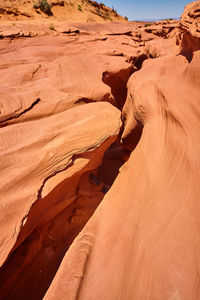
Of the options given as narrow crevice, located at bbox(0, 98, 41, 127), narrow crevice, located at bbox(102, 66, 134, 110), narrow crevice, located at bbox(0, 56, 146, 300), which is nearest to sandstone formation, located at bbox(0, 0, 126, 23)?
narrow crevice, located at bbox(102, 66, 134, 110)

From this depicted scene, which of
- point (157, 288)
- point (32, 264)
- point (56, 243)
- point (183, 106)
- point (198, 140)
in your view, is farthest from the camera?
point (56, 243)

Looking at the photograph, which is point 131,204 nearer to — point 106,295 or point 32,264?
point 106,295

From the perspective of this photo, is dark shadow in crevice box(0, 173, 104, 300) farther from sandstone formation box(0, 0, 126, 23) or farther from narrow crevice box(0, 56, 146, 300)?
sandstone formation box(0, 0, 126, 23)

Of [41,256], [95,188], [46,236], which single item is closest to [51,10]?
[95,188]

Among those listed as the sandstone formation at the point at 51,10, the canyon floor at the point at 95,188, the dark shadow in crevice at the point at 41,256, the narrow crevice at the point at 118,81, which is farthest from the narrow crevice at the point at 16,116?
the sandstone formation at the point at 51,10

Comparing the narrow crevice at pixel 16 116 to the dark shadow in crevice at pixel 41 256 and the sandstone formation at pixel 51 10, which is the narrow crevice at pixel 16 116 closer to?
the dark shadow in crevice at pixel 41 256

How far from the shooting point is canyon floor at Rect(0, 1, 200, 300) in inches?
43.6

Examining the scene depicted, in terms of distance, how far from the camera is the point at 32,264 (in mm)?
1863

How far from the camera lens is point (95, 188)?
8.79 ft

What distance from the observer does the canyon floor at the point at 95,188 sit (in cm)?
111

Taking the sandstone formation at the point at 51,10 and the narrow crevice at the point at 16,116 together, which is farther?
the sandstone formation at the point at 51,10

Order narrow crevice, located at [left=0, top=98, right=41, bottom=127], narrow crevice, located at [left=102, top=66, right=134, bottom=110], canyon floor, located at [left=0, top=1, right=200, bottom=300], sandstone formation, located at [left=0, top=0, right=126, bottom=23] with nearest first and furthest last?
canyon floor, located at [left=0, top=1, right=200, bottom=300]
narrow crevice, located at [left=0, top=98, right=41, bottom=127]
narrow crevice, located at [left=102, top=66, right=134, bottom=110]
sandstone formation, located at [left=0, top=0, right=126, bottom=23]

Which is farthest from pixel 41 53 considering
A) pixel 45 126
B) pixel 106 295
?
pixel 106 295

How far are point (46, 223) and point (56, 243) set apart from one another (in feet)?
0.91
